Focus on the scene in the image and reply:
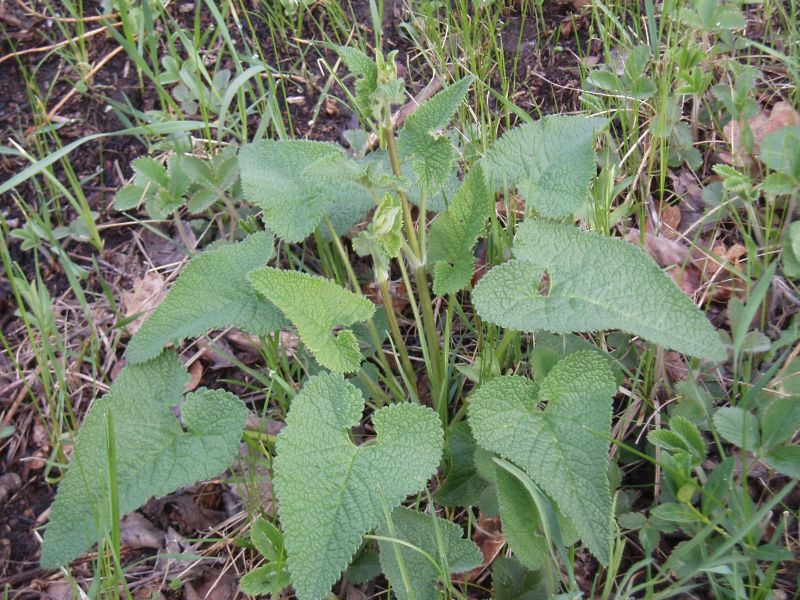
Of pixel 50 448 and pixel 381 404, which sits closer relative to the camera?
pixel 381 404

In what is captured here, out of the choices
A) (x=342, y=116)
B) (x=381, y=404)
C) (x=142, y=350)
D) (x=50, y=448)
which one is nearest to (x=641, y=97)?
(x=342, y=116)

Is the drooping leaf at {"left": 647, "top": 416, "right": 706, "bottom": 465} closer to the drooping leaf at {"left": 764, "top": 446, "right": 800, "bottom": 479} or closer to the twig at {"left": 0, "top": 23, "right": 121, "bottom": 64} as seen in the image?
the drooping leaf at {"left": 764, "top": 446, "right": 800, "bottom": 479}

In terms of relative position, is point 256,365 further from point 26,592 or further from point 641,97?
point 641,97

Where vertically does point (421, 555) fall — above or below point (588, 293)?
below

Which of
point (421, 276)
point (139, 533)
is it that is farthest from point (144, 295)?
point (421, 276)

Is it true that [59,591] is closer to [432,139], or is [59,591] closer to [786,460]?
[432,139]
